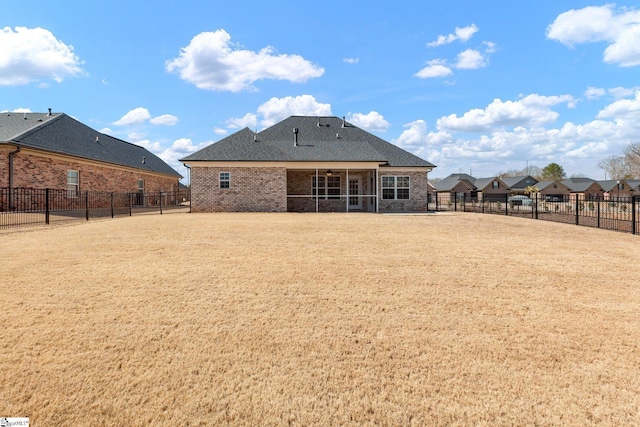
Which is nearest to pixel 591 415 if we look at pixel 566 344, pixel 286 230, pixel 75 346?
pixel 566 344

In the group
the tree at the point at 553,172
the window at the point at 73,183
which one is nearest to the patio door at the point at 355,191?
the window at the point at 73,183

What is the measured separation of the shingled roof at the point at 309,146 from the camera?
19.9 meters

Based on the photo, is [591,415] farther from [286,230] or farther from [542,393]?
[286,230]

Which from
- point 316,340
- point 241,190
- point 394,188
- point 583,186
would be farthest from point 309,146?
point 583,186

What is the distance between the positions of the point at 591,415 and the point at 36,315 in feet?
19.1

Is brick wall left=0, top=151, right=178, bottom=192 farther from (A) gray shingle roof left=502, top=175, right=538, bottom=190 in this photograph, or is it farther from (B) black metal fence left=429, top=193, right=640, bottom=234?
(A) gray shingle roof left=502, top=175, right=538, bottom=190

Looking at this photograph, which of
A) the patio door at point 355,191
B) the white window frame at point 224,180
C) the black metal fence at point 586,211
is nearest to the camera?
the black metal fence at point 586,211

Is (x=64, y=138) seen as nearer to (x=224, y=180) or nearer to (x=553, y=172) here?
(x=224, y=180)

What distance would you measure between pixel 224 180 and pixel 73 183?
9.81m

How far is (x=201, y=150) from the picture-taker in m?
20.1

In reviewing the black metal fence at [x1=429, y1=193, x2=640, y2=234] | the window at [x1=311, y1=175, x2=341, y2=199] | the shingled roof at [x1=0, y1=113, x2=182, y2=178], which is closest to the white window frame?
the window at [x1=311, y1=175, x2=341, y2=199]

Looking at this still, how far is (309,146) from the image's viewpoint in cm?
2189

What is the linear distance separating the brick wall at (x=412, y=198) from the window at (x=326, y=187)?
112 inches

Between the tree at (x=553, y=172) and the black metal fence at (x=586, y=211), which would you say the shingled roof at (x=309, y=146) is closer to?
the black metal fence at (x=586, y=211)
